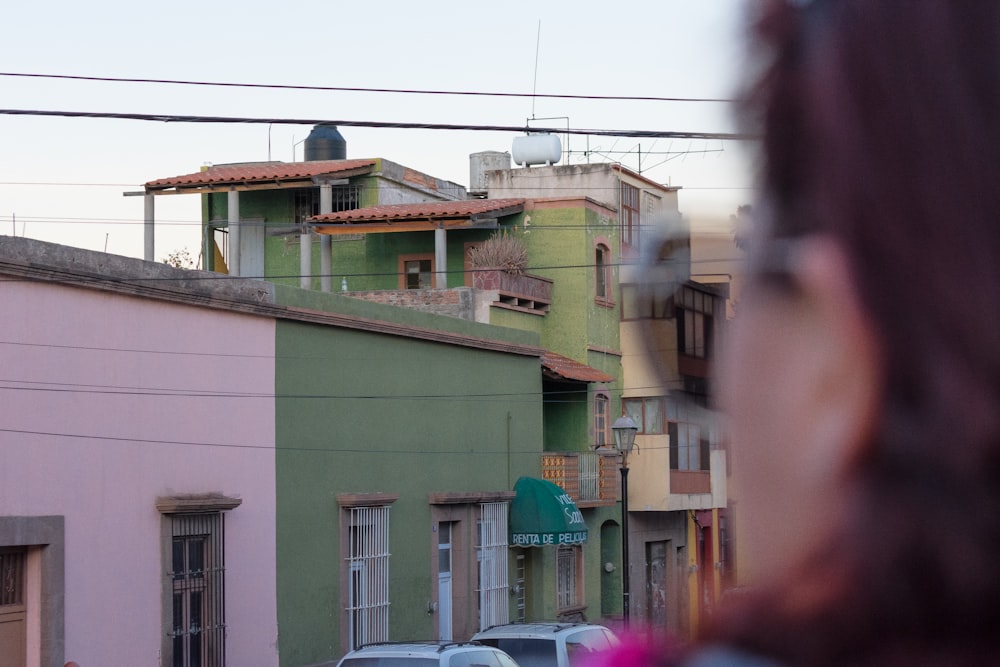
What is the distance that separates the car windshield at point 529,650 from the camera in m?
19.7

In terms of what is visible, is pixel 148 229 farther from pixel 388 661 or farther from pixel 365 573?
pixel 388 661

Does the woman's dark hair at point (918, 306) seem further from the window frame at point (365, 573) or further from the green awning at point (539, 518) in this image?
the green awning at point (539, 518)

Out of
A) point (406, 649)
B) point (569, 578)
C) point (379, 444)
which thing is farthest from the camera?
point (569, 578)

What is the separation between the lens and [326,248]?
3616 cm

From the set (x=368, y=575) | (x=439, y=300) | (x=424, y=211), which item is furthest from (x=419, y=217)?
(x=368, y=575)

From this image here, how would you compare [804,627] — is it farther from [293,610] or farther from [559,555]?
[559,555]

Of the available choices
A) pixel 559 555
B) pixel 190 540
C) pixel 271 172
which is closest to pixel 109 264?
pixel 190 540

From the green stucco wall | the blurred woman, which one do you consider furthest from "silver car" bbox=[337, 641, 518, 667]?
the blurred woman

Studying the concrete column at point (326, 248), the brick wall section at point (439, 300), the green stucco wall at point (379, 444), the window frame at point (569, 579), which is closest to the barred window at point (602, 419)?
the window frame at point (569, 579)

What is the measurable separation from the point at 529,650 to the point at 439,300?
12.9 meters

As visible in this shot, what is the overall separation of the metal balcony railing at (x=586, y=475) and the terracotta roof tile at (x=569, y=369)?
169 cm

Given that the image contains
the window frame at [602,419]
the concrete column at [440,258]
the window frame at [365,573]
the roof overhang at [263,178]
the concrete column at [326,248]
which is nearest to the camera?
the window frame at [365,573]

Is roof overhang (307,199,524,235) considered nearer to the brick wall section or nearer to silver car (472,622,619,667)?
the brick wall section

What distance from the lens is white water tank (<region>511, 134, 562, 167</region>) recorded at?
37750mm
